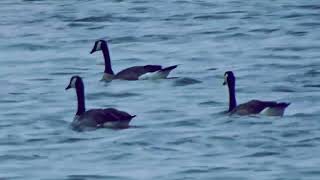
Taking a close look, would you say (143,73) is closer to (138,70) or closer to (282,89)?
(138,70)

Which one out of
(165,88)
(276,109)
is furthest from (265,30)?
(276,109)

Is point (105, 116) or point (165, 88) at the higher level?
point (105, 116)

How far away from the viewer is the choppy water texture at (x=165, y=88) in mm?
23375

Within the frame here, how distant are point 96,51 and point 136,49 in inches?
76.3

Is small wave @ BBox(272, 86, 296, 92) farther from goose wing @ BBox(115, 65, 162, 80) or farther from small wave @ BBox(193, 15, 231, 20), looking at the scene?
small wave @ BBox(193, 15, 231, 20)

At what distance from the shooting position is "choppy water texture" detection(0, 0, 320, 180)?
76.7ft

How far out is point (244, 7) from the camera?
1779 inches

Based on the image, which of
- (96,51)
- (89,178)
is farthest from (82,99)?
(96,51)

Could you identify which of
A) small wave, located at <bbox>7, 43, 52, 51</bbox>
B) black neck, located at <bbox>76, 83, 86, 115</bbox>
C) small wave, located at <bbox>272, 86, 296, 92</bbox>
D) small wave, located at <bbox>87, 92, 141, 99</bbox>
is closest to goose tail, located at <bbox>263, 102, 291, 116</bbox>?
black neck, located at <bbox>76, 83, 86, 115</bbox>

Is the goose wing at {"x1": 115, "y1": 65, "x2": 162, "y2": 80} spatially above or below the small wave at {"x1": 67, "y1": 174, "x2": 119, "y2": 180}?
below

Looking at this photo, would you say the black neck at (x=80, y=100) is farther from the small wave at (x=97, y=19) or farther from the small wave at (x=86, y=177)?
the small wave at (x=97, y=19)

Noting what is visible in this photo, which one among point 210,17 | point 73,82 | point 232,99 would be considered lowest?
point 210,17

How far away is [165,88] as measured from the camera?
31.4m

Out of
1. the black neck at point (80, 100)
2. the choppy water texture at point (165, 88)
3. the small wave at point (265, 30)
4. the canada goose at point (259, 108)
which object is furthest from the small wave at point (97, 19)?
the canada goose at point (259, 108)
